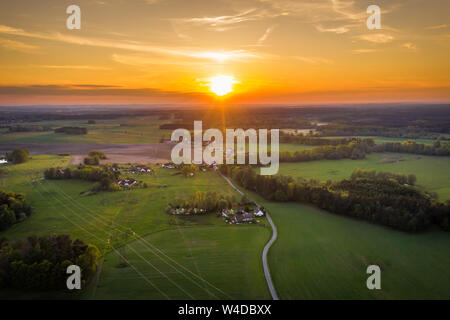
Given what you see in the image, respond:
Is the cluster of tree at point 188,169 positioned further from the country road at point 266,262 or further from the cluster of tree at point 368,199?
the country road at point 266,262

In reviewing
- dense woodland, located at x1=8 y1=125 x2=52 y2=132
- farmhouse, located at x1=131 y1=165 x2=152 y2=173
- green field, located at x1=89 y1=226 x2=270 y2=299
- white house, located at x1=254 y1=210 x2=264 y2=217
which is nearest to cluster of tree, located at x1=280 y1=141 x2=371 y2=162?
Answer: farmhouse, located at x1=131 y1=165 x2=152 y2=173

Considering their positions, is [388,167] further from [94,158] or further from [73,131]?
[73,131]

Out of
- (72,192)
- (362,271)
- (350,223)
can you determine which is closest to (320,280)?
(362,271)

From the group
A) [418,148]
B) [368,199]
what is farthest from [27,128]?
[418,148]

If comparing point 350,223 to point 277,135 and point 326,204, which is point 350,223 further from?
point 277,135

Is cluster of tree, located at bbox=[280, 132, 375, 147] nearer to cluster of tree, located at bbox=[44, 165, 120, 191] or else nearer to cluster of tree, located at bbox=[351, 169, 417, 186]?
cluster of tree, located at bbox=[351, 169, 417, 186]

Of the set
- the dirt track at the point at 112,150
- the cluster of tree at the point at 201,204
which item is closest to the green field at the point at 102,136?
the dirt track at the point at 112,150
